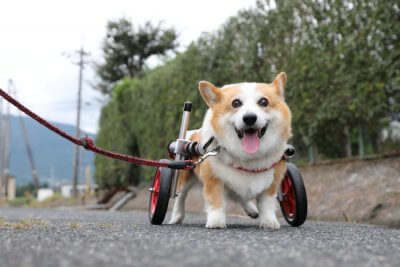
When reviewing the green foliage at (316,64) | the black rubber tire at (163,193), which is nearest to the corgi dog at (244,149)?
the black rubber tire at (163,193)

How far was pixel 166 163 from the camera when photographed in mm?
4551

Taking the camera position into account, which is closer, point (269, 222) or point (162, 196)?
point (269, 222)

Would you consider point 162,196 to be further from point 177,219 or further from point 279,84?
point 279,84

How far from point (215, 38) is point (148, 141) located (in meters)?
4.08

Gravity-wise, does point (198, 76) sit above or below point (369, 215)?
above

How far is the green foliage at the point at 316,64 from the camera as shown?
7.38 m

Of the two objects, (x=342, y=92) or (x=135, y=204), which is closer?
(x=342, y=92)

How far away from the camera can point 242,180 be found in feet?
13.9

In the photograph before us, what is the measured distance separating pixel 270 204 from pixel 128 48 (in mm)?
24079

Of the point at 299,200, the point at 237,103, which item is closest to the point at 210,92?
the point at 237,103

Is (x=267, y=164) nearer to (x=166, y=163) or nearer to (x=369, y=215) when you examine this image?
(x=166, y=163)

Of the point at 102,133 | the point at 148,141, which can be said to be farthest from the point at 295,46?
the point at 102,133

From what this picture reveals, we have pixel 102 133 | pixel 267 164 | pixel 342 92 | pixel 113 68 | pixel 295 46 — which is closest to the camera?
pixel 267 164

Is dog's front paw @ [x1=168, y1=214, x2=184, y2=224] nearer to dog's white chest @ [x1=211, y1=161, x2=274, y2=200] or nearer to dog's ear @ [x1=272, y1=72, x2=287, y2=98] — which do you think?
dog's white chest @ [x1=211, y1=161, x2=274, y2=200]
